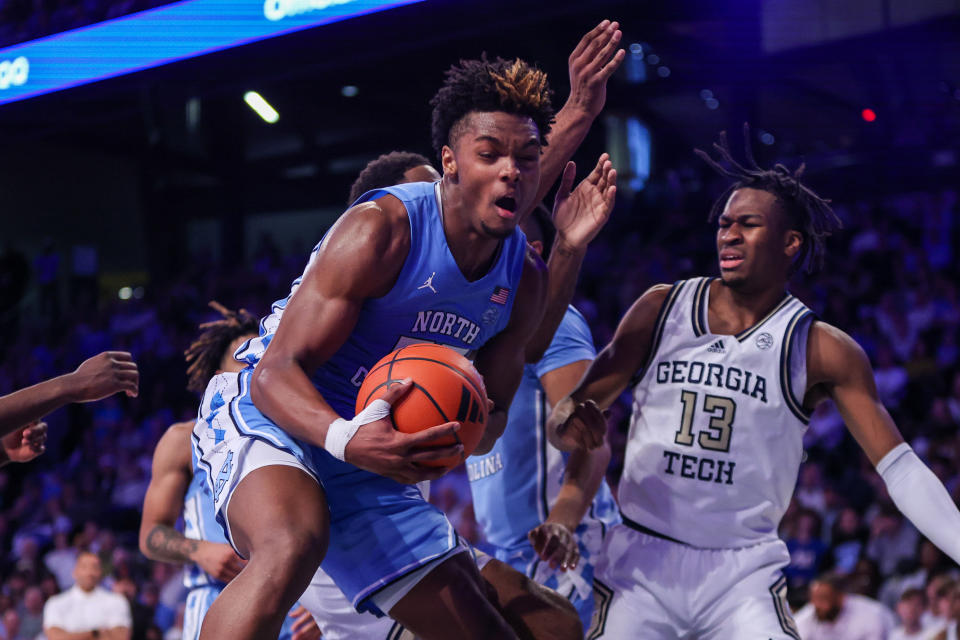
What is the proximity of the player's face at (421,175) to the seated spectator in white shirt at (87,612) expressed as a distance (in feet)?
20.6

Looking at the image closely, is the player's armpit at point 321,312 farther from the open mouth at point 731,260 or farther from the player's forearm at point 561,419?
the open mouth at point 731,260

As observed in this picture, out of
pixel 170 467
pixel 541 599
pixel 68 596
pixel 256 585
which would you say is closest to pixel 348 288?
pixel 256 585

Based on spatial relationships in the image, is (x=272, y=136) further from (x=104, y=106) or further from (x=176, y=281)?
(x=104, y=106)

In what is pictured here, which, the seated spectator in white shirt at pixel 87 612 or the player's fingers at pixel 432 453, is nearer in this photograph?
the player's fingers at pixel 432 453

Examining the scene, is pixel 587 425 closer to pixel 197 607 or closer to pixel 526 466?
pixel 526 466

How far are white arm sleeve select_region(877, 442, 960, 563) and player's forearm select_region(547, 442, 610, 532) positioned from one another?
96cm

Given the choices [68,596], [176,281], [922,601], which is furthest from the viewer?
[176,281]

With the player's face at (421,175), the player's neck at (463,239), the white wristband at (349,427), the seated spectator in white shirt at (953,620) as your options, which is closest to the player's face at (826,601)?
the seated spectator in white shirt at (953,620)

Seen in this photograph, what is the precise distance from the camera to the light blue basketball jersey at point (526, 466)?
4.35 m

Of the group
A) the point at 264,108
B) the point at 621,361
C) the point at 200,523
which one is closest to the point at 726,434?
the point at 621,361

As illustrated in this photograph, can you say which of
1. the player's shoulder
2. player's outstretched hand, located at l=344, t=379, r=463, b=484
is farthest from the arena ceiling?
player's outstretched hand, located at l=344, t=379, r=463, b=484

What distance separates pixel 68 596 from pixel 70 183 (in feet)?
34.7

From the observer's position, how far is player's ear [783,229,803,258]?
3857mm

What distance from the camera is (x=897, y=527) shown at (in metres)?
7.69
